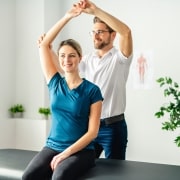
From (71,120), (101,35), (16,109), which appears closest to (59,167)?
(71,120)

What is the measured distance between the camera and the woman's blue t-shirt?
185 centimetres

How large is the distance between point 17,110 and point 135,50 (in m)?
1.51

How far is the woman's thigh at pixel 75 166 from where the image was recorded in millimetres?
1690

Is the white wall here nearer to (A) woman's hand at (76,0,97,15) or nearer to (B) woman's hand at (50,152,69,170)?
(A) woman's hand at (76,0,97,15)

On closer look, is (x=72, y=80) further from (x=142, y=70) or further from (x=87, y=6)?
(x=142, y=70)

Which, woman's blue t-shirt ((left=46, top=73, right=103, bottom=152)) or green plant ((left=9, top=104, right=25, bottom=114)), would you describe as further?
green plant ((left=9, top=104, right=25, bottom=114))

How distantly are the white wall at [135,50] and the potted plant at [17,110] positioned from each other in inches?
2.3

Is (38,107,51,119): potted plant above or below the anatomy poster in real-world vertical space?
below

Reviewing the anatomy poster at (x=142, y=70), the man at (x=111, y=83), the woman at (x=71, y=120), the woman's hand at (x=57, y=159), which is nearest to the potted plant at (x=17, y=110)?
the anatomy poster at (x=142, y=70)

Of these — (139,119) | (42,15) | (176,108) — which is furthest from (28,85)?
(176,108)

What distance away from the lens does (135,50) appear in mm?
3750

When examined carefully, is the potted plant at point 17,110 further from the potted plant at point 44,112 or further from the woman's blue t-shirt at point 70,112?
the woman's blue t-shirt at point 70,112

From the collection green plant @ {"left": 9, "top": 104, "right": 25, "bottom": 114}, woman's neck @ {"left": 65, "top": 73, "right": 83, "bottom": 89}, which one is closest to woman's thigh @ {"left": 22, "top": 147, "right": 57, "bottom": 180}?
woman's neck @ {"left": 65, "top": 73, "right": 83, "bottom": 89}

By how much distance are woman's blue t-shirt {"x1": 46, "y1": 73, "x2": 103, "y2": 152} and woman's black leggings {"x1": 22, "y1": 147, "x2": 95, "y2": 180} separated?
0.26ft
